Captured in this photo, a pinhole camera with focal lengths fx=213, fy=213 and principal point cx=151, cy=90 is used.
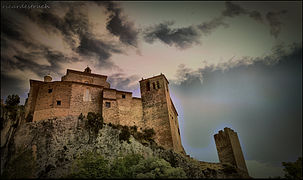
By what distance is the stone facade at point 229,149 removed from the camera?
26.7 metres

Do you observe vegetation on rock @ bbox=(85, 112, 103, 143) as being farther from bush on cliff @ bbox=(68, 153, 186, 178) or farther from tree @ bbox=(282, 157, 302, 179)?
tree @ bbox=(282, 157, 302, 179)

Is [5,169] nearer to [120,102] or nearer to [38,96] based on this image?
[38,96]

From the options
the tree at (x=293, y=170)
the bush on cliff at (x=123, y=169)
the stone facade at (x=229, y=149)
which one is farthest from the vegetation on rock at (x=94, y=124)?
the tree at (x=293, y=170)

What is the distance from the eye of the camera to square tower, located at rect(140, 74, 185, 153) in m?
30.8

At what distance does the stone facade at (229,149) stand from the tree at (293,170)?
17.4 feet

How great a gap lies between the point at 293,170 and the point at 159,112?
753 inches

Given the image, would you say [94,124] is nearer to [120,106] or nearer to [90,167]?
[120,106]

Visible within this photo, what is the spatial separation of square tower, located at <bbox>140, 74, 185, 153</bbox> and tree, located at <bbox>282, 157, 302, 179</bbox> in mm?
14128

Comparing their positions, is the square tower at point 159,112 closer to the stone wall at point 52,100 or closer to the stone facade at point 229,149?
the stone facade at point 229,149

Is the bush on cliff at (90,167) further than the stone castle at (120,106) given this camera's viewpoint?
No

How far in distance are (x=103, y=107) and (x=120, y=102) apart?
2985 millimetres

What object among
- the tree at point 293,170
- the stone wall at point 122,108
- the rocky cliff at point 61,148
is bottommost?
the tree at point 293,170

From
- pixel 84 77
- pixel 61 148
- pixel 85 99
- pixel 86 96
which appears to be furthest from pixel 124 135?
pixel 84 77

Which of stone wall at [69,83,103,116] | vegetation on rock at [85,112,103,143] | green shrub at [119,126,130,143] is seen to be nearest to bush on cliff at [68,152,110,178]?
vegetation on rock at [85,112,103,143]
